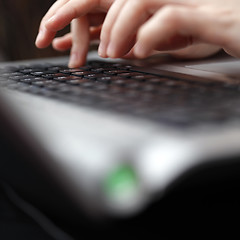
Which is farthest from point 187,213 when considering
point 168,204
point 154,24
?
point 154,24

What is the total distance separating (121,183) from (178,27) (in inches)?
10.0

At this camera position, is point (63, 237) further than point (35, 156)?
Yes

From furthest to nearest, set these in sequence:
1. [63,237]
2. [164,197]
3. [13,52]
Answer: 1. [13,52]
2. [63,237]
3. [164,197]

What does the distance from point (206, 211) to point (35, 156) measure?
4.8 inches

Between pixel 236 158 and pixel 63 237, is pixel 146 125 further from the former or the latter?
pixel 63 237

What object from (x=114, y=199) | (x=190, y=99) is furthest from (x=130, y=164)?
(x=190, y=99)

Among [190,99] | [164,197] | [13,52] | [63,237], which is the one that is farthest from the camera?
[13,52]

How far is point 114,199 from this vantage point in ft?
0.62

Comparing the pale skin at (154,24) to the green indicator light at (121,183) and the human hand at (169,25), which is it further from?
the green indicator light at (121,183)

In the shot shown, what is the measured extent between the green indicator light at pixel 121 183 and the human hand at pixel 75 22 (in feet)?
1.43

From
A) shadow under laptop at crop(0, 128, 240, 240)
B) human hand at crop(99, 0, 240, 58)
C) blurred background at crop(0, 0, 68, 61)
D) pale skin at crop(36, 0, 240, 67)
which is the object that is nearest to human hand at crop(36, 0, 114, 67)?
pale skin at crop(36, 0, 240, 67)

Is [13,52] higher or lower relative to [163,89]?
lower

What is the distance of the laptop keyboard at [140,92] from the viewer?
10.0 inches

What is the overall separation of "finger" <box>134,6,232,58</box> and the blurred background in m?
0.84
